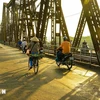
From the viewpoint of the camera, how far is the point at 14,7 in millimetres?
45812

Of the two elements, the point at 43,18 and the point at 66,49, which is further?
the point at 43,18

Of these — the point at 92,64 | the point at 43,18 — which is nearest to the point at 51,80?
the point at 92,64

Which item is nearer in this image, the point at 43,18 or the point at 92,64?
the point at 92,64

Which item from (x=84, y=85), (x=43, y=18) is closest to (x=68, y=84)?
(x=84, y=85)

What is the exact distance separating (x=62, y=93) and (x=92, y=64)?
575 centimetres

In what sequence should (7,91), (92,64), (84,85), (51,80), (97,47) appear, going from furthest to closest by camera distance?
(92,64) < (97,47) < (51,80) < (84,85) < (7,91)

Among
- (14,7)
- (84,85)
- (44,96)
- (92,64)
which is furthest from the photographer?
(14,7)

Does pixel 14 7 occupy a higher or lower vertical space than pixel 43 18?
higher

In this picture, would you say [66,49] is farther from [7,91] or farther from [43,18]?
[43,18]

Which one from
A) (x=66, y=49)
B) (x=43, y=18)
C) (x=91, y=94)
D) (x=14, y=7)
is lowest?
(x=91, y=94)

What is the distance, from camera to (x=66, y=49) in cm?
1127

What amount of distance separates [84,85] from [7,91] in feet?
7.59

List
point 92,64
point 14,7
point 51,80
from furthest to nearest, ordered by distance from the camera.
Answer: point 14,7 < point 92,64 < point 51,80

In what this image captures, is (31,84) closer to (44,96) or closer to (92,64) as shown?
(44,96)
